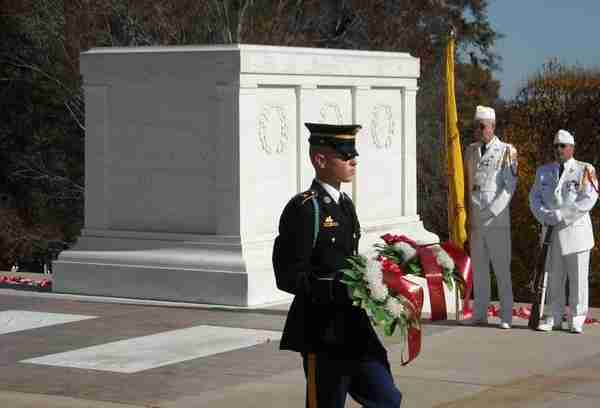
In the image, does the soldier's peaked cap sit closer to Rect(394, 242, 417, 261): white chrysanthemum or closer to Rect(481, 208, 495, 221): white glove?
Rect(394, 242, 417, 261): white chrysanthemum

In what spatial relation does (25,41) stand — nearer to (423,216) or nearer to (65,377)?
(423,216)

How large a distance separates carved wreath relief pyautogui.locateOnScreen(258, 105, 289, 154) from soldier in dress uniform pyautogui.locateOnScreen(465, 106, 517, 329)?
2246mm

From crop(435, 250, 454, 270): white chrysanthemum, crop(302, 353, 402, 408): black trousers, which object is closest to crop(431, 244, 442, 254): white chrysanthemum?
crop(435, 250, 454, 270): white chrysanthemum

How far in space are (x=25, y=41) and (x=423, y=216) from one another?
30.0ft

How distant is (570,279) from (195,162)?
3.71 m

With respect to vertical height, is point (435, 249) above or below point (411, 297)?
above

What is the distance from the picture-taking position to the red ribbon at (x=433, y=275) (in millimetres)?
6727

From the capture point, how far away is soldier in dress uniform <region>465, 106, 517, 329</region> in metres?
12.0

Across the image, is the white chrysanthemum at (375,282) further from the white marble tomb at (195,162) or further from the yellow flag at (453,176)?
the white marble tomb at (195,162)

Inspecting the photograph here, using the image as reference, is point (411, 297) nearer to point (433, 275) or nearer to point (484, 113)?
point (433, 275)

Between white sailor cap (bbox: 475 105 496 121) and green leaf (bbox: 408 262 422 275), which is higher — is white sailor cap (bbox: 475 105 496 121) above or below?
above

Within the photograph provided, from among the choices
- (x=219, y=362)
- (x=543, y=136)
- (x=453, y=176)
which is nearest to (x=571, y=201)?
(x=453, y=176)

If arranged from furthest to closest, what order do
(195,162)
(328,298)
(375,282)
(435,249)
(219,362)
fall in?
(195,162) → (219,362) → (435,249) → (328,298) → (375,282)

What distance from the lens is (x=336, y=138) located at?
6738 mm
